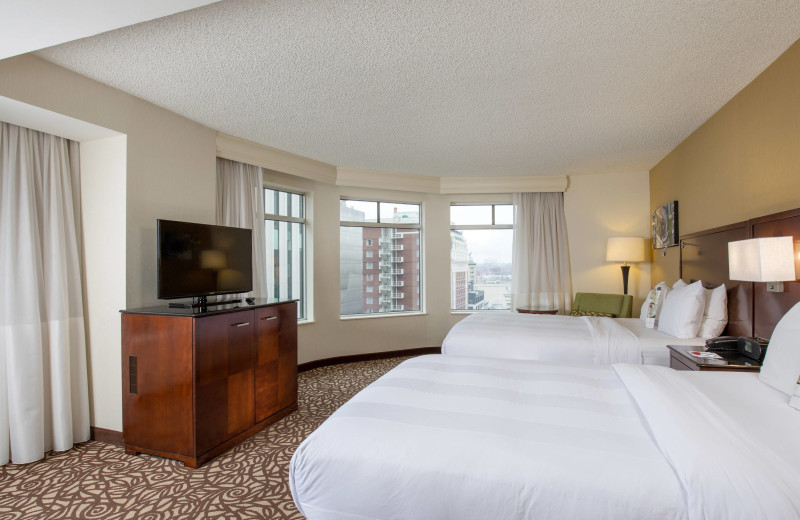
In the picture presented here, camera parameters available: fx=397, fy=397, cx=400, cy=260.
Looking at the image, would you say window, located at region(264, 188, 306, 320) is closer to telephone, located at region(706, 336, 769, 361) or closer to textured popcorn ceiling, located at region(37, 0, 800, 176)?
textured popcorn ceiling, located at region(37, 0, 800, 176)

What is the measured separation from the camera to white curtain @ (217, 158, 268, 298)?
160 inches

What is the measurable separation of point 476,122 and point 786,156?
2.12m

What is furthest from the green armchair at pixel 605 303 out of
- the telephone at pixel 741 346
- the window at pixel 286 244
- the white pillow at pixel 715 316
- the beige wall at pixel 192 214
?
the window at pixel 286 244

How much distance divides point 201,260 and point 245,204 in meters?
1.26

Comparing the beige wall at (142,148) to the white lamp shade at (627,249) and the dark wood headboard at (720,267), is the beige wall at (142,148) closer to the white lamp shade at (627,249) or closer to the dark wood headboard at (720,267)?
the dark wood headboard at (720,267)

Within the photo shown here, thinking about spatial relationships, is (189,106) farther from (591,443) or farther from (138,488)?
(591,443)

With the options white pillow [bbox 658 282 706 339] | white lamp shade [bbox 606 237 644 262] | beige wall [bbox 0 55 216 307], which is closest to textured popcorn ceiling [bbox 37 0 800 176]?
beige wall [bbox 0 55 216 307]

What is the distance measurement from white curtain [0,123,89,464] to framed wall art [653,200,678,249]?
18.3ft

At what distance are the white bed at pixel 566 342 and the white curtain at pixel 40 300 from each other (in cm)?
291

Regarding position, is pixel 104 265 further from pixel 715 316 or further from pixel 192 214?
pixel 715 316

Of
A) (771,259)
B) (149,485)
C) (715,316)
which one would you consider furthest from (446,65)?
(149,485)

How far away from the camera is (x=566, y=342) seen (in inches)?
128

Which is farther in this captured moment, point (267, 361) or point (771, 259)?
point (267, 361)

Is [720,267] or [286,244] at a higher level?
[286,244]
